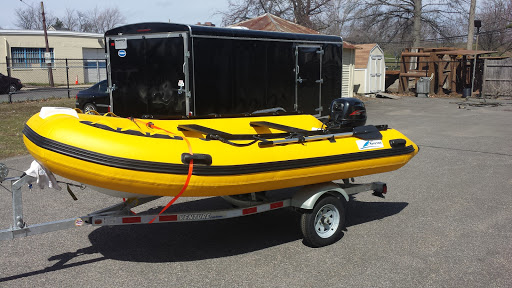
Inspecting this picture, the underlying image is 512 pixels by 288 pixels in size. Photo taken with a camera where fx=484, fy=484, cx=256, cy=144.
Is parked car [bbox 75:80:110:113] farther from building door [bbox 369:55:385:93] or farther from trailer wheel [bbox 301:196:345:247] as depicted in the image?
building door [bbox 369:55:385:93]

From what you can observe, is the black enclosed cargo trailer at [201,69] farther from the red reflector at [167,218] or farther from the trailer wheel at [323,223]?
the red reflector at [167,218]

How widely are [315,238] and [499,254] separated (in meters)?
1.92

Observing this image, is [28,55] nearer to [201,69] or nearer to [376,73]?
[376,73]

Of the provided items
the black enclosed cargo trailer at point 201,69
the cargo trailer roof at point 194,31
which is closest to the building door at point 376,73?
the black enclosed cargo trailer at point 201,69

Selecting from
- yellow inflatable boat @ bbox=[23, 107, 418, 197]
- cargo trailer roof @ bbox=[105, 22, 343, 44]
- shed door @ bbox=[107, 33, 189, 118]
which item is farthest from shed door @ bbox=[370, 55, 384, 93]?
yellow inflatable boat @ bbox=[23, 107, 418, 197]

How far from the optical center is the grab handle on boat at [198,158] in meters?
4.27

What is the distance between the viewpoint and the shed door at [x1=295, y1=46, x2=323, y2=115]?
1166 cm

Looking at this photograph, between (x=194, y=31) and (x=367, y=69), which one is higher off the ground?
(x=194, y=31)

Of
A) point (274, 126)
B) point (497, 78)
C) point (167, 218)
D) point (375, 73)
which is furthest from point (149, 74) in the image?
point (497, 78)

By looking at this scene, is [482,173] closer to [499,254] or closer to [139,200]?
[499,254]

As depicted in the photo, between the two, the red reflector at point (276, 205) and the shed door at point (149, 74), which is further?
the shed door at point (149, 74)

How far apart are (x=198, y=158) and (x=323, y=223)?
5.91ft

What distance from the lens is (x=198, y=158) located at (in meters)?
4.31

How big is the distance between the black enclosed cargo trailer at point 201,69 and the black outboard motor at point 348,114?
3.86 meters
